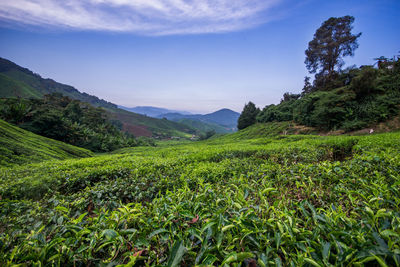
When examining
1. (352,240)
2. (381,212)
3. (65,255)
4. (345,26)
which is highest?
(345,26)

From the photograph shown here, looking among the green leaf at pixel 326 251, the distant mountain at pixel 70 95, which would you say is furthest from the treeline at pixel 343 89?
→ the distant mountain at pixel 70 95

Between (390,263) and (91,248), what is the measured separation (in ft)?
6.61

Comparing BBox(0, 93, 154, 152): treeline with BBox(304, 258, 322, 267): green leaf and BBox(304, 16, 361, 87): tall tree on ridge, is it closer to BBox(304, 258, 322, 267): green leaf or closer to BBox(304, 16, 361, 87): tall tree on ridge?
BBox(304, 258, 322, 267): green leaf

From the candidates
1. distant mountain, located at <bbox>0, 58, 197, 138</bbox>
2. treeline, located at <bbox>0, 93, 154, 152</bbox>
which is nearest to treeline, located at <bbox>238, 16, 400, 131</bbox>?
treeline, located at <bbox>0, 93, 154, 152</bbox>

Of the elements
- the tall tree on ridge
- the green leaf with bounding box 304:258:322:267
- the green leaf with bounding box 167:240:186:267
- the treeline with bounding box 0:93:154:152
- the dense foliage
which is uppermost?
the tall tree on ridge

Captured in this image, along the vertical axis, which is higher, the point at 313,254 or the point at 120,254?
the point at 313,254

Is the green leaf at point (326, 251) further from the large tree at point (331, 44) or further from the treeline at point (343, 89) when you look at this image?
the large tree at point (331, 44)

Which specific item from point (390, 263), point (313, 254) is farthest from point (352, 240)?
point (313, 254)

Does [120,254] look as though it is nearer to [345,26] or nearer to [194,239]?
[194,239]

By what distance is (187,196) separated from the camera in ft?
7.05

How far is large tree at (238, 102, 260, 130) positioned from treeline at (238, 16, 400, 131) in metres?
14.8

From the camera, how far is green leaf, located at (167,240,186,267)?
3.21 feet

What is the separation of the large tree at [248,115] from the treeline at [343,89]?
14770mm

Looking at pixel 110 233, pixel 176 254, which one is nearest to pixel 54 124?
pixel 110 233
